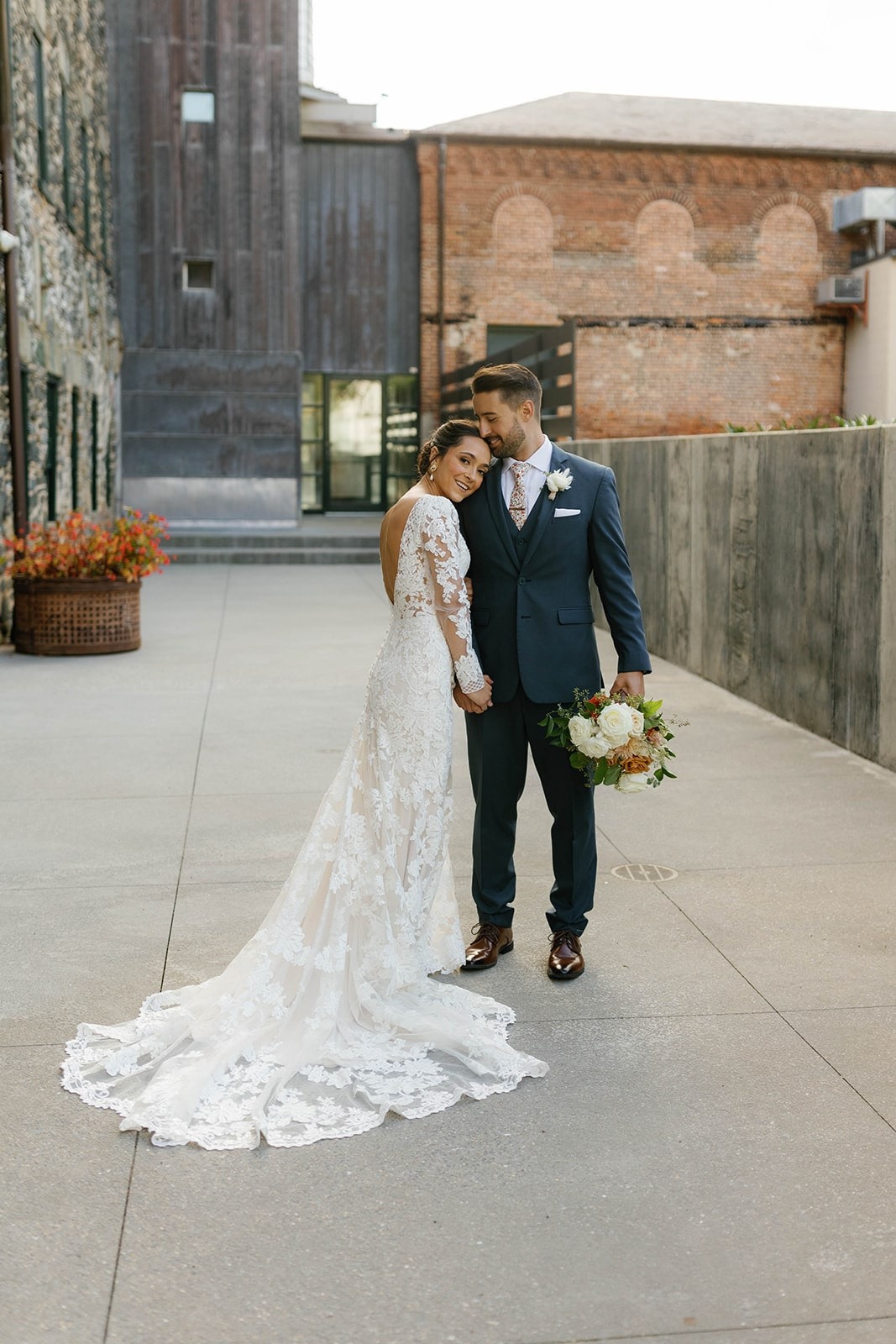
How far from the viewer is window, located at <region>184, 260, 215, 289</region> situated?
82.5ft

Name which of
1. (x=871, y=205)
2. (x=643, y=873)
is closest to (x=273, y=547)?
(x=871, y=205)

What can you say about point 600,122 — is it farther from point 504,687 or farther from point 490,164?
point 504,687

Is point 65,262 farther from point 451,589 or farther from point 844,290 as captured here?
point 844,290

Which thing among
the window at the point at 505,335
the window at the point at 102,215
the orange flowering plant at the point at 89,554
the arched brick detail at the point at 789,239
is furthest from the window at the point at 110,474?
the arched brick detail at the point at 789,239

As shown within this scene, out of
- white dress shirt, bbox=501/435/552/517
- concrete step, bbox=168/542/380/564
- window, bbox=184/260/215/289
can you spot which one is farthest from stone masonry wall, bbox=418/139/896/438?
white dress shirt, bbox=501/435/552/517

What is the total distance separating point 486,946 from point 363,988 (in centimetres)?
74

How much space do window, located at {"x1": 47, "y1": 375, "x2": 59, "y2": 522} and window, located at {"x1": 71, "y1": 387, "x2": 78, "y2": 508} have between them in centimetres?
161

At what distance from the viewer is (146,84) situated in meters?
24.4

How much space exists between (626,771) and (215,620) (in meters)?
10.4

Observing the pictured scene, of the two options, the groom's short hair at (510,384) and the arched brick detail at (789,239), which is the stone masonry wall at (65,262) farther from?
the arched brick detail at (789,239)

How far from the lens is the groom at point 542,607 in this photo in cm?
464

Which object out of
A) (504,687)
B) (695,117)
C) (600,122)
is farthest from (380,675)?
(695,117)

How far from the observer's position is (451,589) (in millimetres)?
4371

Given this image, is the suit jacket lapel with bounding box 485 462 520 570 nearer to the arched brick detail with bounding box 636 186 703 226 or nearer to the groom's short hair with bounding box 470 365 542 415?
the groom's short hair with bounding box 470 365 542 415
